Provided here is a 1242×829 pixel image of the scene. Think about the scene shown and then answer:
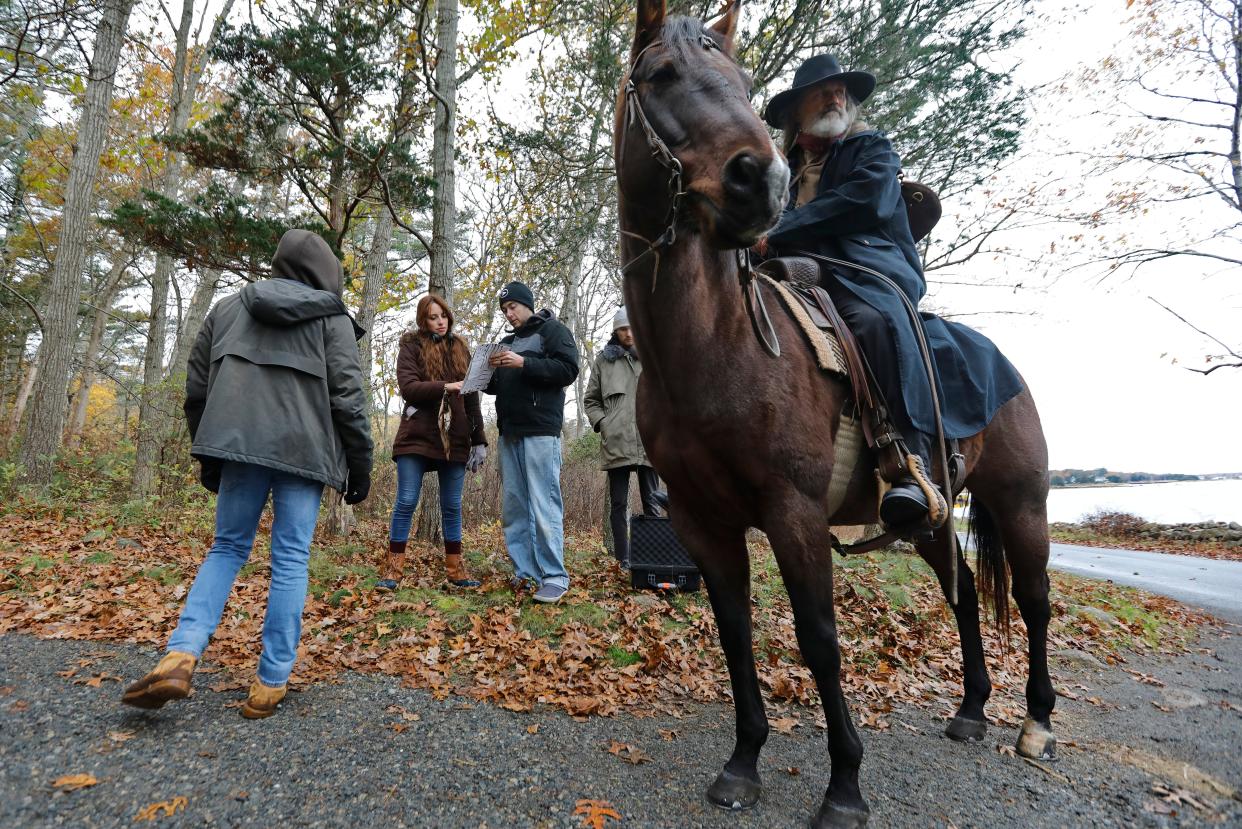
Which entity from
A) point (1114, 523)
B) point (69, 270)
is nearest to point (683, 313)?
point (69, 270)

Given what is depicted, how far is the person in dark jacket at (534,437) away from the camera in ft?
16.0

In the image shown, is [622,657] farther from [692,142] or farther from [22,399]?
[22,399]

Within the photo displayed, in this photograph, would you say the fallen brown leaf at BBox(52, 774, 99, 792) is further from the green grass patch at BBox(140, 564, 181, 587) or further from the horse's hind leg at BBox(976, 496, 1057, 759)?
the horse's hind leg at BBox(976, 496, 1057, 759)

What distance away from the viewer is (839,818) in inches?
84.1

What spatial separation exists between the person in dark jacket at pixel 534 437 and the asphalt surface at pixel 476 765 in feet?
5.88

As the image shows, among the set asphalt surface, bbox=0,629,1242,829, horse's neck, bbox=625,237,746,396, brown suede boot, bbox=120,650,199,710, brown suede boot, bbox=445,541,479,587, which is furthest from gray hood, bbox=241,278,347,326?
brown suede boot, bbox=445,541,479,587

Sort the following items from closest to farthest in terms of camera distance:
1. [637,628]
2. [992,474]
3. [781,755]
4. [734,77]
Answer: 1. [734,77]
2. [781,755]
3. [992,474]
4. [637,628]

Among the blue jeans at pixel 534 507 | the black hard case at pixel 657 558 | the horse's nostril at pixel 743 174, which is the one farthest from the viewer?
the black hard case at pixel 657 558

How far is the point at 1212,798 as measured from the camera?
2.62 meters

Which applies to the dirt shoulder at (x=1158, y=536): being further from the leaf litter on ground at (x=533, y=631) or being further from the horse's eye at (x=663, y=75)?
the horse's eye at (x=663, y=75)

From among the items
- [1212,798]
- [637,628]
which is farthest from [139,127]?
[1212,798]

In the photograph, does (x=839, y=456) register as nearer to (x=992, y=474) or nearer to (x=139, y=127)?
(x=992, y=474)

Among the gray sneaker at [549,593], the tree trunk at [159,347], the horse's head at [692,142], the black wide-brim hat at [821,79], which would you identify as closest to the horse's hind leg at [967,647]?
the horse's head at [692,142]

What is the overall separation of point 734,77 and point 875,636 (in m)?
4.64
